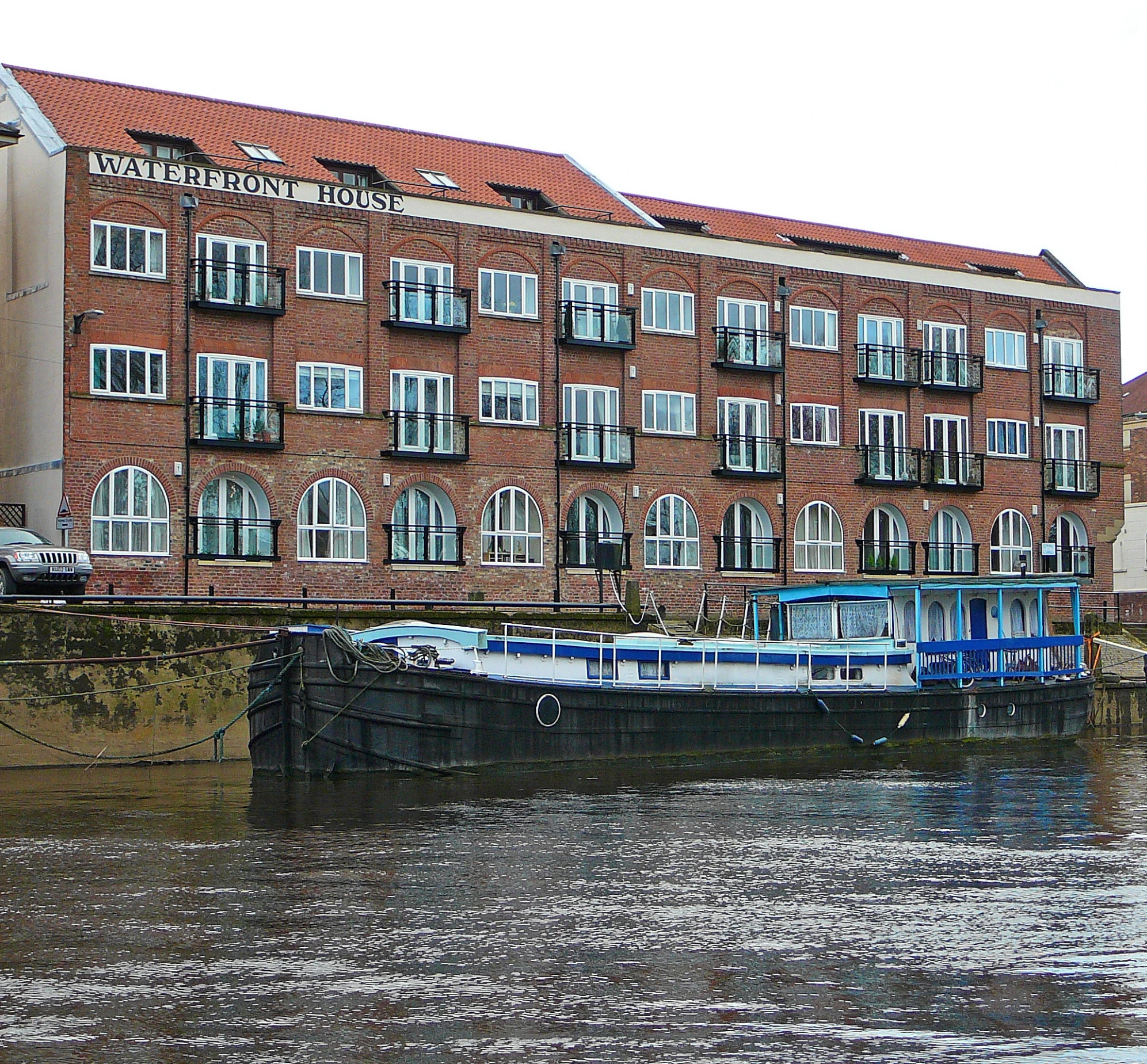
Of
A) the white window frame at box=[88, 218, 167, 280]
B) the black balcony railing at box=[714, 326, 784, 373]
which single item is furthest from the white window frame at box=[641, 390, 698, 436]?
the white window frame at box=[88, 218, 167, 280]

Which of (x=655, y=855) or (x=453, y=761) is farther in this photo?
(x=453, y=761)

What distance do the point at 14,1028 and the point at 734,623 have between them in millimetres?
39775

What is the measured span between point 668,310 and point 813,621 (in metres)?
17.2

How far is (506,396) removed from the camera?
49.4 metres

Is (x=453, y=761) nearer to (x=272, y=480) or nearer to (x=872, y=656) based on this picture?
(x=872, y=656)

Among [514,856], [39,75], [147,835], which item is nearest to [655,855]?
[514,856]

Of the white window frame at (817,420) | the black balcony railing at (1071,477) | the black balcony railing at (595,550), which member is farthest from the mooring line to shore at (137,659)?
the black balcony railing at (1071,477)

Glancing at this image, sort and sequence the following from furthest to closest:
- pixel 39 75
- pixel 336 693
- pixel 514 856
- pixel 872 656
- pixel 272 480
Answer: pixel 39 75, pixel 272 480, pixel 872 656, pixel 336 693, pixel 514 856

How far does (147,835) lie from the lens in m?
21.6

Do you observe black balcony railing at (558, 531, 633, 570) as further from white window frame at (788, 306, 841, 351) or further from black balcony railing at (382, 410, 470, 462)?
white window frame at (788, 306, 841, 351)

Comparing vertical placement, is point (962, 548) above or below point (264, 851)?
above

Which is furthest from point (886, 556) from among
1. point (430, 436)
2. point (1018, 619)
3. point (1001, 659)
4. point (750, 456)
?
point (430, 436)

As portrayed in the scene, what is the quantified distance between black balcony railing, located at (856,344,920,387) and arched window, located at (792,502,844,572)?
16.0 feet

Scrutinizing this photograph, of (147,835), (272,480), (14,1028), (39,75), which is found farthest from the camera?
(39,75)
